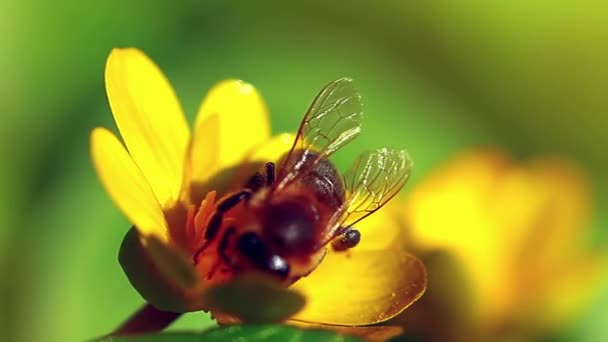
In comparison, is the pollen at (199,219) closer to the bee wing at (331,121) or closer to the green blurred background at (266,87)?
the bee wing at (331,121)

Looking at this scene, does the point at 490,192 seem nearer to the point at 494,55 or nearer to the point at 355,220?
the point at 355,220

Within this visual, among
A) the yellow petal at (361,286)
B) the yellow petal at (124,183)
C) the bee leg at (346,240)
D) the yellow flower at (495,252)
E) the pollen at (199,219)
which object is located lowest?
the yellow flower at (495,252)

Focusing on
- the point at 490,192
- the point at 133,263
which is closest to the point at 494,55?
the point at 490,192

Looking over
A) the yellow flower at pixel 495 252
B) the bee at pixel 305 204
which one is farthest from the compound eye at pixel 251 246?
the yellow flower at pixel 495 252

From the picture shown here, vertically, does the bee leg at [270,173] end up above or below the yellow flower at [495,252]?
above

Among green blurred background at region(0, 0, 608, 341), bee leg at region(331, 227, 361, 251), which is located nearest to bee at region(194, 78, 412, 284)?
bee leg at region(331, 227, 361, 251)

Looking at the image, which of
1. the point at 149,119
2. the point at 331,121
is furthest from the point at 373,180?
the point at 149,119
